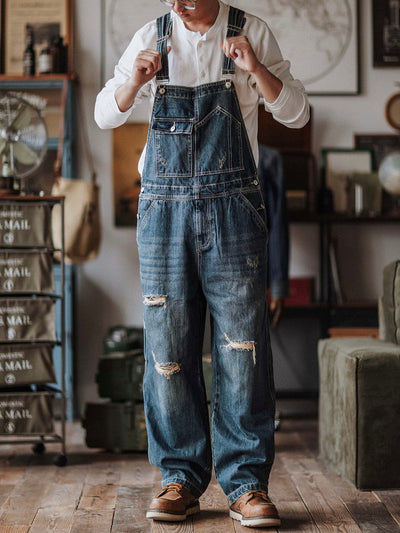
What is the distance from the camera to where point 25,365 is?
Result: 2887mm

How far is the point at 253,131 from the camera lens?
2.12m

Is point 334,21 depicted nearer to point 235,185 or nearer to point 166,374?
point 235,185

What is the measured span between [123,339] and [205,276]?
1664mm

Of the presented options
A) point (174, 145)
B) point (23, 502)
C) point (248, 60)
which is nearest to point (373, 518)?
point (23, 502)

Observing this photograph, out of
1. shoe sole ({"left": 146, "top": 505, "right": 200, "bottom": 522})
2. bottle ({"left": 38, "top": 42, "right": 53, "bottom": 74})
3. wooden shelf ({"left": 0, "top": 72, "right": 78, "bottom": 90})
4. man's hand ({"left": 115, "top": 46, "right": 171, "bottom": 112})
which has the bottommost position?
shoe sole ({"left": 146, "top": 505, "right": 200, "bottom": 522})

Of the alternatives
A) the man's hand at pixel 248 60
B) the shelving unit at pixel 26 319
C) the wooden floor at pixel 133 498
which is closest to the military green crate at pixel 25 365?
the shelving unit at pixel 26 319

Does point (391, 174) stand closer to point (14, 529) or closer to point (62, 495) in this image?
point (62, 495)

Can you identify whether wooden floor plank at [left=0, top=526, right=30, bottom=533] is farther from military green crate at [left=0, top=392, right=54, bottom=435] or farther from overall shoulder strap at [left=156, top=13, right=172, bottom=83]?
overall shoulder strap at [left=156, top=13, right=172, bottom=83]

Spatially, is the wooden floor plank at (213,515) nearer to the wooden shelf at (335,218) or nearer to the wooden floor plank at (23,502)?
the wooden floor plank at (23,502)

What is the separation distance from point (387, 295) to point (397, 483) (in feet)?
2.28

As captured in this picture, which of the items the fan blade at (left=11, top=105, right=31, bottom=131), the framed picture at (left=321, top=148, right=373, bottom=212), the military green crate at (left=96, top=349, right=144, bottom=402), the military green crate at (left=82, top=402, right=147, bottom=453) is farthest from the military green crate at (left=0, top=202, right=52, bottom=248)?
the framed picture at (left=321, top=148, right=373, bottom=212)

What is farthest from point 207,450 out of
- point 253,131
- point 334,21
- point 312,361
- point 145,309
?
point 334,21

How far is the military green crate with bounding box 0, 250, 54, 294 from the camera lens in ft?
9.49

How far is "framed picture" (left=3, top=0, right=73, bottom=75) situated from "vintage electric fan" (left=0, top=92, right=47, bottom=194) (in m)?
1.16
